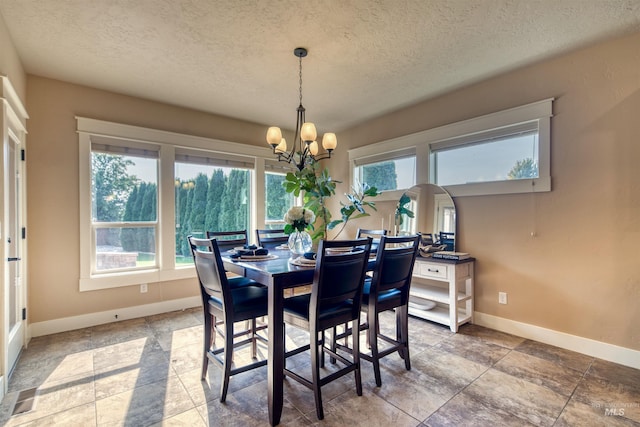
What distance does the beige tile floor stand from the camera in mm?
1837

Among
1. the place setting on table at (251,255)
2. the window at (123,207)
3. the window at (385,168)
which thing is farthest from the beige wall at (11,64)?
the window at (385,168)

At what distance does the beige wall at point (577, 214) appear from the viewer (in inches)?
97.9

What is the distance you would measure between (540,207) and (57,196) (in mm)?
4859

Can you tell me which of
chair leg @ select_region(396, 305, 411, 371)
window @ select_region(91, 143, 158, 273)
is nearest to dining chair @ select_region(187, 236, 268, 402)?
chair leg @ select_region(396, 305, 411, 371)

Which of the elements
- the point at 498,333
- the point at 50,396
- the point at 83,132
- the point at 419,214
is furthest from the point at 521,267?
the point at 83,132

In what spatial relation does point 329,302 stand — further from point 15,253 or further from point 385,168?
point 385,168

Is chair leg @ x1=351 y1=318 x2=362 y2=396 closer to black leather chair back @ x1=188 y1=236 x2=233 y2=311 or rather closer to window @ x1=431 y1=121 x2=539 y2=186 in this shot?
black leather chair back @ x1=188 y1=236 x2=233 y2=311

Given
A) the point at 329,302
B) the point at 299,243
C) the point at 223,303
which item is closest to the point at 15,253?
the point at 223,303

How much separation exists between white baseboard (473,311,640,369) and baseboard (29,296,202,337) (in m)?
3.55

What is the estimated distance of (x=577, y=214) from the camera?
2.73m

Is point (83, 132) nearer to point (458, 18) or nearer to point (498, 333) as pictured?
point (458, 18)

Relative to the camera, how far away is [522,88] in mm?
3053

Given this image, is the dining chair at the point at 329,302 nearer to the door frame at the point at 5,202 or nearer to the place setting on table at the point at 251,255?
the place setting on table at the point at 251,255

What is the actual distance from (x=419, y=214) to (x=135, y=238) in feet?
11.6
